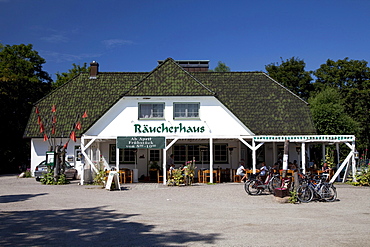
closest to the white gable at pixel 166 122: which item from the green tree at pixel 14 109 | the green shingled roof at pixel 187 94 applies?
the green shingled roof at pixel 187 94

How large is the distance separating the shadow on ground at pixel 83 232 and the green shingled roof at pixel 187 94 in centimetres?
1227

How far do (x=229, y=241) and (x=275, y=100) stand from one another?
19.5m

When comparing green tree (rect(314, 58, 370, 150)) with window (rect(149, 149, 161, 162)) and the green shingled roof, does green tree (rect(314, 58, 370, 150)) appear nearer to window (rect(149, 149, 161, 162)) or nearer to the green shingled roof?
the green shingled roof

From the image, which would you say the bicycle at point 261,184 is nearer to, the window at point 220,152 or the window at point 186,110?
the window at point 186,110

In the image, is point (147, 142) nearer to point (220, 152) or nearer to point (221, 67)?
point (220, 152)

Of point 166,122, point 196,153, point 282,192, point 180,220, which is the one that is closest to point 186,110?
point 166,122

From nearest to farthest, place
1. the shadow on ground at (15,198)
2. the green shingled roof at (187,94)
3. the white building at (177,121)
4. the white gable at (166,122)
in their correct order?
the shadow on ground at (15,198), the white building at (177,121), the white gable at (166,122), the green shingled roof at (187,94)

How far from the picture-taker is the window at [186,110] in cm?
2222

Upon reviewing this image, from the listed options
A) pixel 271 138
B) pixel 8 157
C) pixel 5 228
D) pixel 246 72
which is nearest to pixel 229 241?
pixel 5 228

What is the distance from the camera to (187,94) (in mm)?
22000

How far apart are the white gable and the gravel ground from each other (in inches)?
254

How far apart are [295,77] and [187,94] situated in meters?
25.8

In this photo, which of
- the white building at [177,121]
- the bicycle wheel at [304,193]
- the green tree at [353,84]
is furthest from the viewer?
the green tree at [353,84]

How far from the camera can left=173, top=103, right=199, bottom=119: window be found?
2222cm
